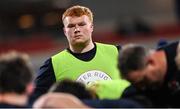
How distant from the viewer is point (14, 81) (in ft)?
10.4

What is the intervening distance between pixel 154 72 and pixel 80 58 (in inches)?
52.6

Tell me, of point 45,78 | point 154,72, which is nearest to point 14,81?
point 154,72

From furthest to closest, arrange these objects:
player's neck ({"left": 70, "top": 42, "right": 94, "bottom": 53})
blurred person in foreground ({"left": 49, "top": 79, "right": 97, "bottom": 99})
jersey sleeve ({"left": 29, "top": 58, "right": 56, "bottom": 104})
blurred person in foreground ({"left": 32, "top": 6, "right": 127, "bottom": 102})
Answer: player's neck ({"left": 70, "top": 42, "right": 94, "bottom": 53}) → blurred person in foreground ({"left": 32, "top": 6, "right": 127, "bottom": 102}) → jersey sleeve ({"left": 29, "top": 58, "right": 56, "bottom": 104}) → blurred person in foreground ({"left": 49, "top": 79, "right": 97, "bottom": 99})

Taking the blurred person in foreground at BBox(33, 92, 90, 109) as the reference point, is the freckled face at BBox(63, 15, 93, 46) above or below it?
below

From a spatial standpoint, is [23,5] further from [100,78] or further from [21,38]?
[100,78]

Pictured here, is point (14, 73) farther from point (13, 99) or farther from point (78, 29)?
point (78, 29)

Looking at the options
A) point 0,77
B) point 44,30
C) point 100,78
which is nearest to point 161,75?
point 0,77

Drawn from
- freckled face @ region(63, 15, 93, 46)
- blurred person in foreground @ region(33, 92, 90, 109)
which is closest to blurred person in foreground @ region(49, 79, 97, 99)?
blurred person in foreground @ region(33, 92, 90, 109)

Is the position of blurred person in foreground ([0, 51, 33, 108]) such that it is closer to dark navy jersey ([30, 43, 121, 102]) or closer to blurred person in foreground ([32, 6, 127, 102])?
dark navy jersey ([30, 43, 121, 102])


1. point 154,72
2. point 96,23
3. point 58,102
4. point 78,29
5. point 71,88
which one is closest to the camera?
point 58,102

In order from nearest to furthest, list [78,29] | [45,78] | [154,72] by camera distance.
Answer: [154,72], [45,78], [78,29]

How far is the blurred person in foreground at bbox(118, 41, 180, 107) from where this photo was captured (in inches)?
134

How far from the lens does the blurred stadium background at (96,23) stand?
13266mm

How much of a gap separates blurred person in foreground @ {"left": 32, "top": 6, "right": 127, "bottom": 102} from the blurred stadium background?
806cm
